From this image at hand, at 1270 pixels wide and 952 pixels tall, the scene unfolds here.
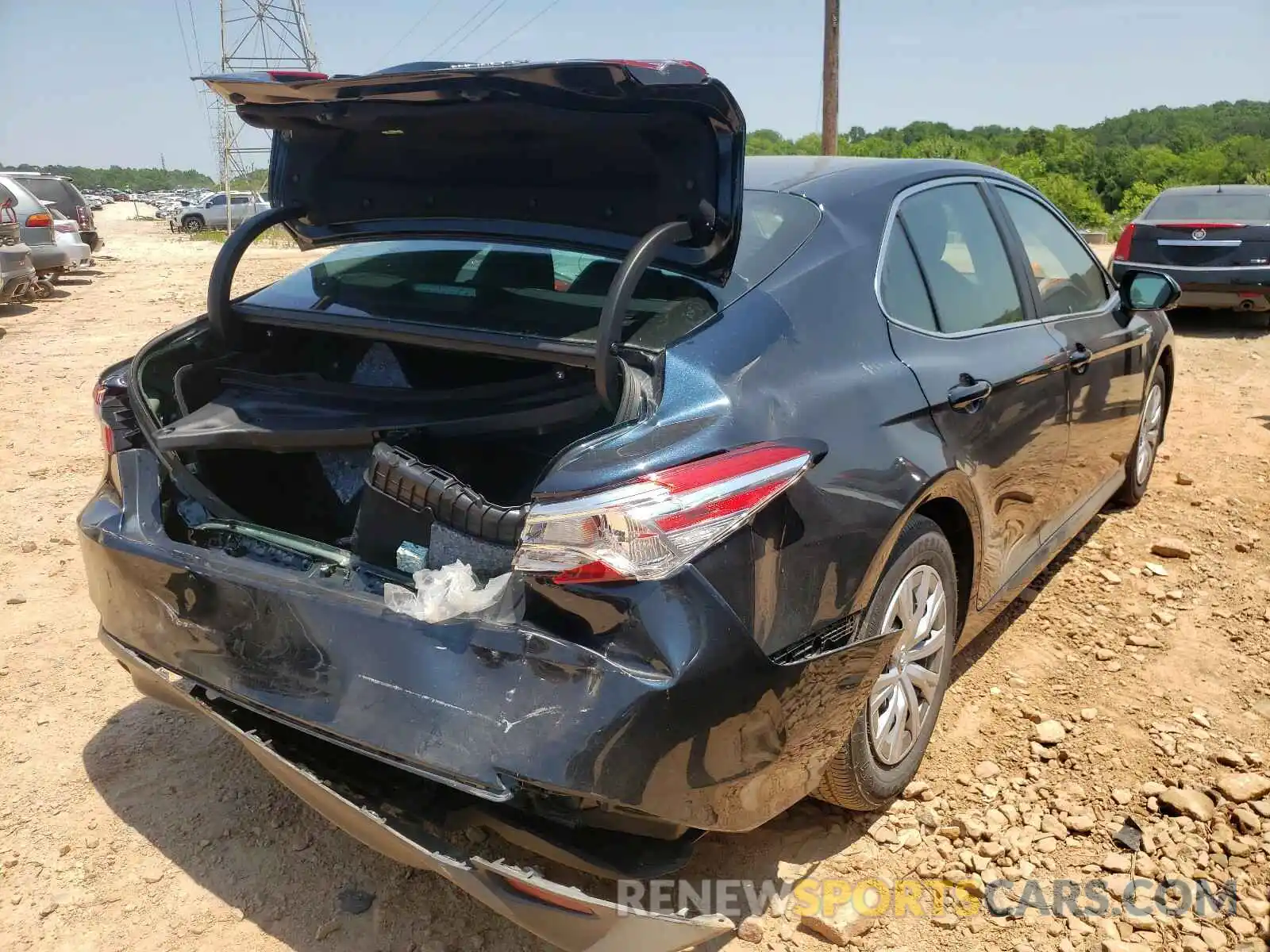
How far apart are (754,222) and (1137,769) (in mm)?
1903

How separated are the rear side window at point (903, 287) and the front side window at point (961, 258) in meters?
0.04

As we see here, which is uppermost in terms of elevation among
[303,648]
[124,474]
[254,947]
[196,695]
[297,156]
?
[297,156]

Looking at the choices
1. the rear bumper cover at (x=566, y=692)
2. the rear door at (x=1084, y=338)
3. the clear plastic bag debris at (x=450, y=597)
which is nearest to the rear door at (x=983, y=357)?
the rear door at (x=1084, y=338)

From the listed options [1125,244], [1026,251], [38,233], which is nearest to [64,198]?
Answer: [38,233]

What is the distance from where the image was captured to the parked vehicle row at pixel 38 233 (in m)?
11.4

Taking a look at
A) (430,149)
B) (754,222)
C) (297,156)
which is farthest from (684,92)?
(297,156)

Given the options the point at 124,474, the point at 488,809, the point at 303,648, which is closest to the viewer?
the point at 488,809

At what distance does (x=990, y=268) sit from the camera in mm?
3131

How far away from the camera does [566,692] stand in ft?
5.75

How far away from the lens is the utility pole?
17.0m

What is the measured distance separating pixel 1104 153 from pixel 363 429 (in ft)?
205

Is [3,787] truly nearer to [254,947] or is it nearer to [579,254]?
[254,947]

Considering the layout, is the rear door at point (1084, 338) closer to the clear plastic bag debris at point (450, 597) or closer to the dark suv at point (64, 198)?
the clear plastic bag debris at point (450, 597)

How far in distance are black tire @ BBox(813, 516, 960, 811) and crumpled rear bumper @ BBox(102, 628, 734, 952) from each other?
1.86 ft
